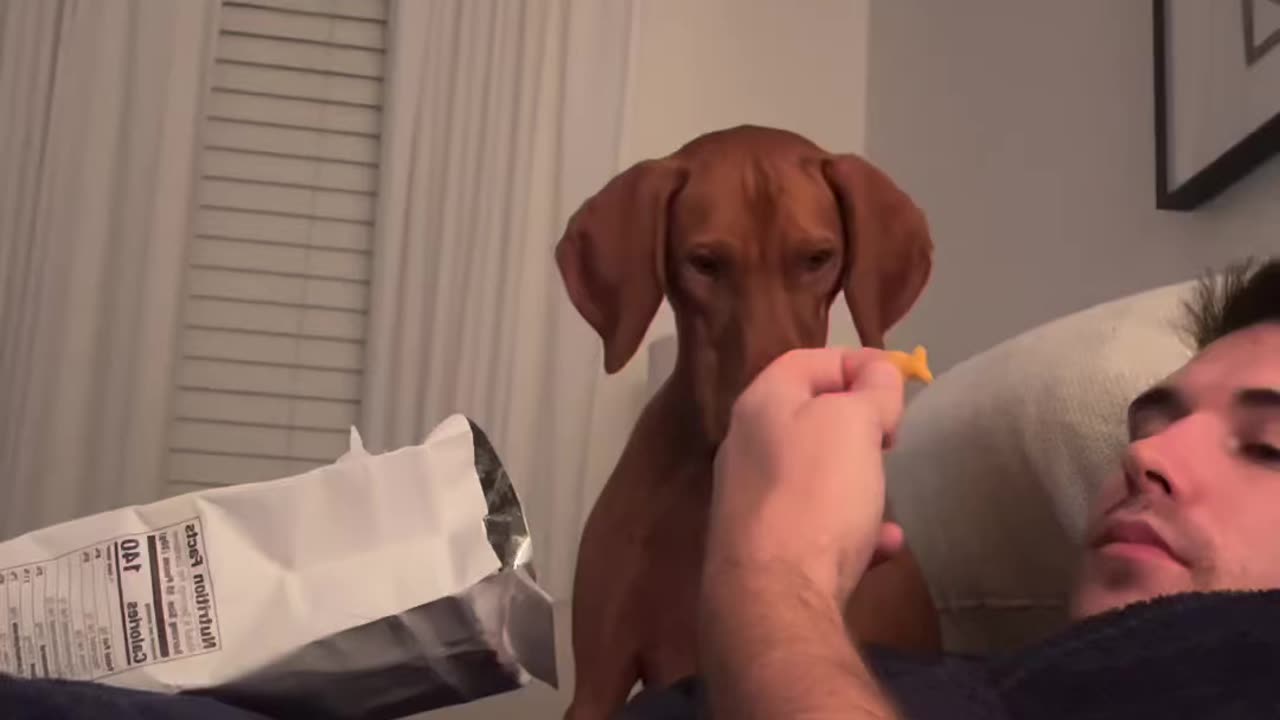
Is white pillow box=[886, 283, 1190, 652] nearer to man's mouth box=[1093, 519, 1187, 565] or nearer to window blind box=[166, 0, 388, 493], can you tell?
man's mouth box=[1093, 519, 1187, 565]

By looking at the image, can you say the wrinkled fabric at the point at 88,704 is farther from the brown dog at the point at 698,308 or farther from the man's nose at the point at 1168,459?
the man's nose at the point at 1168,459

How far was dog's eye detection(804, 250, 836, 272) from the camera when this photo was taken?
107 cm

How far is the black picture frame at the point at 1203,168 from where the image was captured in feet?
3.83

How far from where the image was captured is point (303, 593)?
79 centimetres

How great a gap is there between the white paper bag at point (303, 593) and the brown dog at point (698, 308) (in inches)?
7.6

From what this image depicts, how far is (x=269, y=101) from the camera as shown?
2234mm

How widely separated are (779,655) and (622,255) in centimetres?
68

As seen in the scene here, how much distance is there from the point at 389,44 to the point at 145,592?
1.60 meters

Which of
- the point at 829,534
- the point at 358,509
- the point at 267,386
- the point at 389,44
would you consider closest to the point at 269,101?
Result: the point at 389,44

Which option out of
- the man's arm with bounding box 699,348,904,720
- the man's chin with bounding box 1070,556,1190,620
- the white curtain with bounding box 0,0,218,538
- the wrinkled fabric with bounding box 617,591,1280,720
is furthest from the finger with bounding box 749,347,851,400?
the white curtain with bounding box 0,0,218,538

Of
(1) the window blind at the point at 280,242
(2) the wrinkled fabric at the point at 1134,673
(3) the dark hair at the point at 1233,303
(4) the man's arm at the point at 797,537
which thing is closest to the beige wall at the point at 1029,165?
(3) the dark hair at the point at 1233,303

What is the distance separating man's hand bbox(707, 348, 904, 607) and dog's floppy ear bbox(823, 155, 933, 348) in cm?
55

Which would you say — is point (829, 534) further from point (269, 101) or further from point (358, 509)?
point (269, 101)

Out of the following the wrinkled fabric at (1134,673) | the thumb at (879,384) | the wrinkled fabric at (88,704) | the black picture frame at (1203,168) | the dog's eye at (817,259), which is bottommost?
the wrinkled fabric at (88,704)
